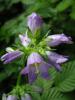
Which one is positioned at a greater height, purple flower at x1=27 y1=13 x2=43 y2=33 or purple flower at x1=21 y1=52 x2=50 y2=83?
purple flower at x1=27 y1=13 x2=43 y2=33

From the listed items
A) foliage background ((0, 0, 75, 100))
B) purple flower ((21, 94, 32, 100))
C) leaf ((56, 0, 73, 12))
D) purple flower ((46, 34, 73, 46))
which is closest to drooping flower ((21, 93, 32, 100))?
purple flower ((21, 94, 32, 100))

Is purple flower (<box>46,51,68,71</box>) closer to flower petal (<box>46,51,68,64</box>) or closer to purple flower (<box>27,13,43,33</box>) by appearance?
flower petal (<box>46,51,68,64</box>)

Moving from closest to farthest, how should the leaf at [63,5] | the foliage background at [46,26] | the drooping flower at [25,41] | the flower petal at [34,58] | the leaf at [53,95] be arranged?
1. the flower petal at [34,58]
2. the drooping flower at [25,41]
3. the leaf at [53,95]
4. the foliage background at [46,26]
5. the leaf at [63,5]

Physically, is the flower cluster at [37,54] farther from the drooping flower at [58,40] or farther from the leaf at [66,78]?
the leaf at [66,78]

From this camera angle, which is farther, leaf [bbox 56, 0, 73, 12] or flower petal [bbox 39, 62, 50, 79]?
leaf [bbox 56, 0, 73, 12]

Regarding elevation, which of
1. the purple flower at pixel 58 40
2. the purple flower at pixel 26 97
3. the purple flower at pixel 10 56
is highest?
the purple flower at pixel 58 40

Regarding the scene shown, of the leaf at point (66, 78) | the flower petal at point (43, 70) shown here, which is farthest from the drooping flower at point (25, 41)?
the leaf at point (66, 78)

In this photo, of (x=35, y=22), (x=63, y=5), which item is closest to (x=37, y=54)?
(x=35, y=22)

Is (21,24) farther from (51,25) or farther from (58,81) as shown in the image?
(58,81)

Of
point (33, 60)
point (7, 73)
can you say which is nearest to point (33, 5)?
point (7, 73)
